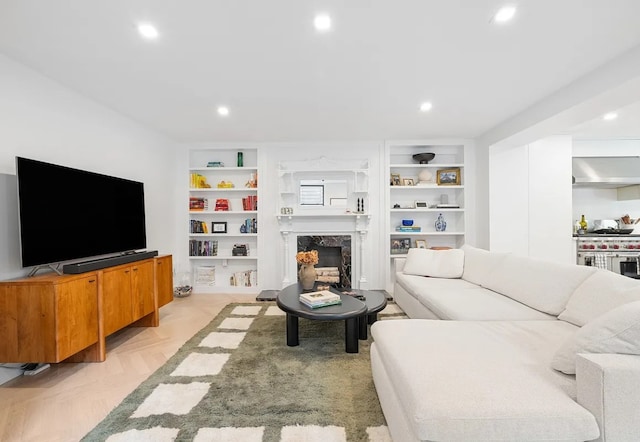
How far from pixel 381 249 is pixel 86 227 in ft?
12.2

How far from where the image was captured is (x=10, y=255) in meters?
2.25

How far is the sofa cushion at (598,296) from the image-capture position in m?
1.74

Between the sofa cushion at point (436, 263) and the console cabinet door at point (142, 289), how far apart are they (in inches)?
116

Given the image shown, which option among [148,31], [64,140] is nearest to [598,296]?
[148,31]

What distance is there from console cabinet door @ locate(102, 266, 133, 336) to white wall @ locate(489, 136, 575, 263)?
4.49m

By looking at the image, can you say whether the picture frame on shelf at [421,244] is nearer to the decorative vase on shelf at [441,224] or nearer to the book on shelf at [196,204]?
the decorative vase on shelf at [441,224]

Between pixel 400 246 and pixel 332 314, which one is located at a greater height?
pixel 400 246

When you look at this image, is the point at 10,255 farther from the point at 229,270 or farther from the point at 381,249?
the point at 381,249

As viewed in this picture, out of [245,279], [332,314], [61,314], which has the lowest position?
[245,279]

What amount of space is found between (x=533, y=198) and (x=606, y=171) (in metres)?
1.28

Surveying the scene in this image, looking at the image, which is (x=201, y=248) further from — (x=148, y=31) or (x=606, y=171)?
(x=606, y=171)

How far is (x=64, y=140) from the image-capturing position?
2.75 metres

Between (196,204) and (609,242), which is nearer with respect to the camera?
(609,242)

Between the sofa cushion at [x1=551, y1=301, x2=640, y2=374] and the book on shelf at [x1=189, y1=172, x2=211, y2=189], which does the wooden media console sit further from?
the sofa cushion at [x1=551, y1=301, x2=640, y2=374]
